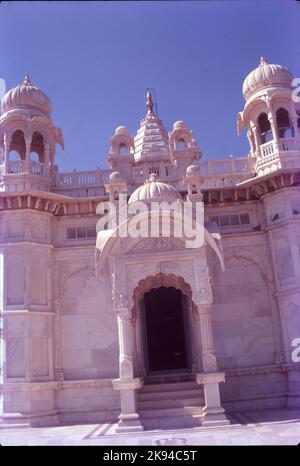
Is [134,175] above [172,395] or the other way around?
above

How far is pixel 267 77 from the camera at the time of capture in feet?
51.0

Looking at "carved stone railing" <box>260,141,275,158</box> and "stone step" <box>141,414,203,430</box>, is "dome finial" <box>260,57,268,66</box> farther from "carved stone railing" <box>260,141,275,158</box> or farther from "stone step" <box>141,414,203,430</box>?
"stone step" <box>141,414,203,430</box>

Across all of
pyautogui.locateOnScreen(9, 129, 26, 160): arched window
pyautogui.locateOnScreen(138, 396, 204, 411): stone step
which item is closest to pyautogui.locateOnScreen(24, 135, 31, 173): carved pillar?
pyautogui.locateOnScreen(9, 129, 26, 160): arched window

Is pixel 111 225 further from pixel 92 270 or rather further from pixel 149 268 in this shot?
pixel 92 270

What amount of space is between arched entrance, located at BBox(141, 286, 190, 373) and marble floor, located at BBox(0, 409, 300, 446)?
3.65 m

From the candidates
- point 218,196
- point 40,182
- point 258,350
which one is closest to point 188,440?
point 258,350

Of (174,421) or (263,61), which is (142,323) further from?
(263,61)

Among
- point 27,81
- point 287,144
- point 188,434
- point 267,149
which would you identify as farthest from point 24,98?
point 188,434

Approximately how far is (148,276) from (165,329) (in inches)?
179

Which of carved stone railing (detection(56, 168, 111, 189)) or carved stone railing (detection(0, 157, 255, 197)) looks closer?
carved stone railing (detection(0, 157, 255, 197))

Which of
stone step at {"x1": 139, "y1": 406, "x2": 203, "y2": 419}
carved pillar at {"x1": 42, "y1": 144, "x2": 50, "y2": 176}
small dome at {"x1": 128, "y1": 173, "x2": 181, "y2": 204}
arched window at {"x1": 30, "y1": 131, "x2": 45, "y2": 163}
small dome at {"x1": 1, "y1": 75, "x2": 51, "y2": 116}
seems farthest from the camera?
arched window at {"x1": 30, "y1": 131, "x2": 45, "y2": 163}

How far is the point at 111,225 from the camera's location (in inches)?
502

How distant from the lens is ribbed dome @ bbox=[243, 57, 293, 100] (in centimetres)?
1552

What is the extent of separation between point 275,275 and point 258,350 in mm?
2337
